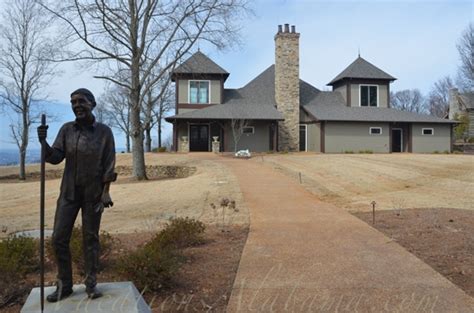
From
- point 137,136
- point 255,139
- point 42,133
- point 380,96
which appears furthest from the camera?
point 380,96

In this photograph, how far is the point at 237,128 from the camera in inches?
1181

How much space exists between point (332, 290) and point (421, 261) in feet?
6.28

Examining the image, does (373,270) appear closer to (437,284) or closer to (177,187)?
(437,284)

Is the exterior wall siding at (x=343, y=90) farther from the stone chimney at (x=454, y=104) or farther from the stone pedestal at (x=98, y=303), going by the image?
the stone pedestal at (x=98, y=303)

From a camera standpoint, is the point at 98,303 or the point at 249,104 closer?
the point at 98,303

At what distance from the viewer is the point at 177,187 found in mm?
15789

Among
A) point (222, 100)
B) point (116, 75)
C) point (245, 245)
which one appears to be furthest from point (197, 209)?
point (222, 100)

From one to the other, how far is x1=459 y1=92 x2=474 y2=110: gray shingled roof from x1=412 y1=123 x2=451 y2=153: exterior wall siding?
12691 mm

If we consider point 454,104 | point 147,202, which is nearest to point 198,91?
point 147,202

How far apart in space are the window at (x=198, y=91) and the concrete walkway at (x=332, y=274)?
76.3 feet

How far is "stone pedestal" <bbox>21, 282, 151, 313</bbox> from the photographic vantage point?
11.6ft

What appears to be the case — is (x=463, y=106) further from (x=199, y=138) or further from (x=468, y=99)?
(x=199, y=138)

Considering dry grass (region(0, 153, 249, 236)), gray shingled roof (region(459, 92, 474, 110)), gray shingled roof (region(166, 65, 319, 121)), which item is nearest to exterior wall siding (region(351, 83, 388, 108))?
gray shingled roof (region(166, 65, 319, 121))

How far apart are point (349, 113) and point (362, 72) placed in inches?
185
